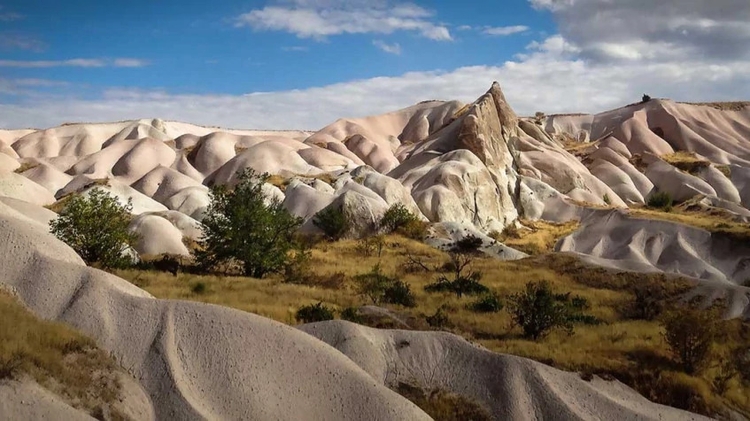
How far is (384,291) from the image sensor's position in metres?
20.0

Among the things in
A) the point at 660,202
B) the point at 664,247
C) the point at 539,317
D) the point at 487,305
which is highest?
the point at 539,317

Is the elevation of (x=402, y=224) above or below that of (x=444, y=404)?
below

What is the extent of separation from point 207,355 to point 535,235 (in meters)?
38.1

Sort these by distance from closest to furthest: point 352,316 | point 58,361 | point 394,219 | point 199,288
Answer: point 58,361, point 352,316, point 199,288, point 394,219

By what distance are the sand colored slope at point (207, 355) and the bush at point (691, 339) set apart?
701 centimetres

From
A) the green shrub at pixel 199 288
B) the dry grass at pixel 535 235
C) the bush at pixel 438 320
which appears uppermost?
the green shrub at pixel 199 288

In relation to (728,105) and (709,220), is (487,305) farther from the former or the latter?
(728,105)

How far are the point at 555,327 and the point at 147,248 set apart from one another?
17541 millimetres

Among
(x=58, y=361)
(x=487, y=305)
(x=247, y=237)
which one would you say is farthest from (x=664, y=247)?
(x=58, y=361)

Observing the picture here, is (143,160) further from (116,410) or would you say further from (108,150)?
(116,410)

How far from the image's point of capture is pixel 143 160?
69.4m

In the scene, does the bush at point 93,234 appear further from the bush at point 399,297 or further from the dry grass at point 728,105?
the dry grass at point 728,105

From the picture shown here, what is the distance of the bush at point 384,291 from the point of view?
19047mm

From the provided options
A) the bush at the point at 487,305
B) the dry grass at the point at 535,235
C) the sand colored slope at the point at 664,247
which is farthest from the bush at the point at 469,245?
the bush at the point at 487,305
